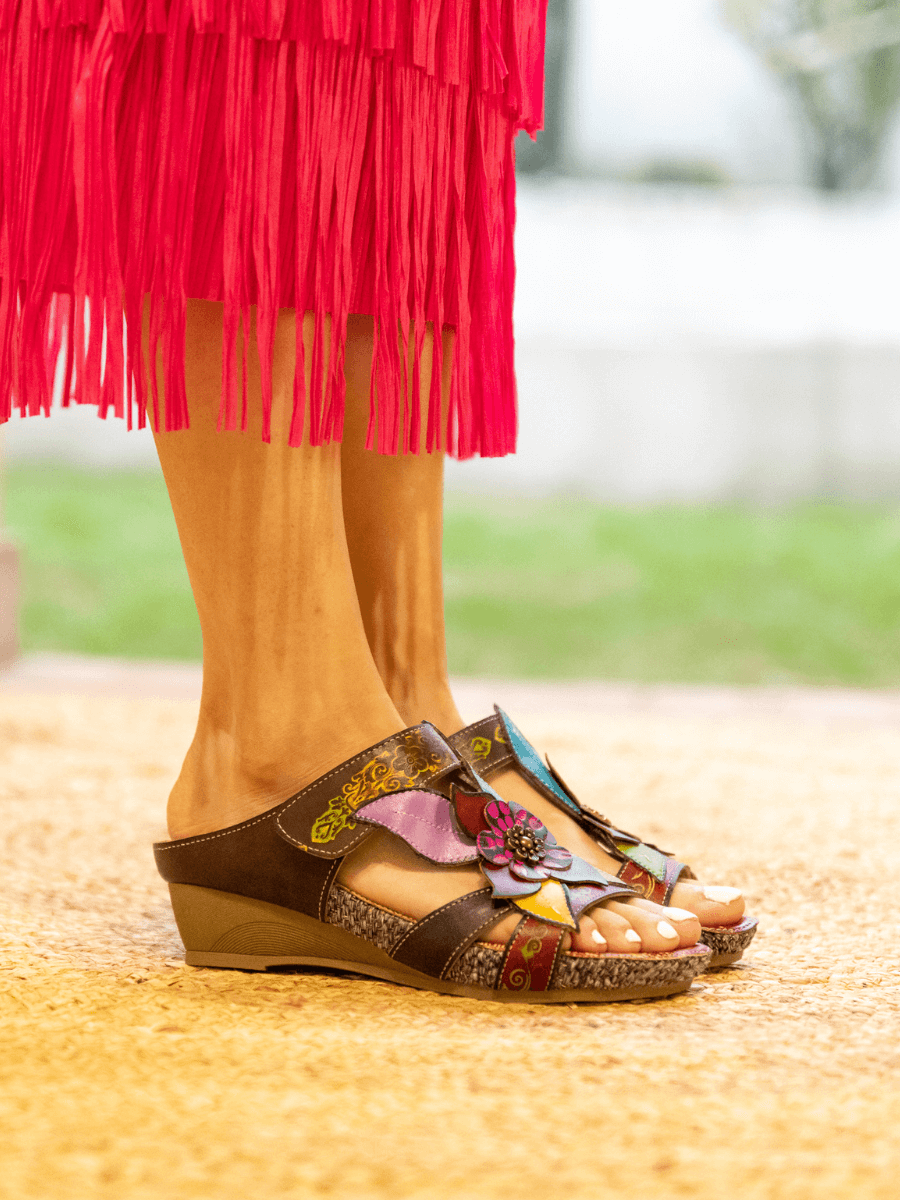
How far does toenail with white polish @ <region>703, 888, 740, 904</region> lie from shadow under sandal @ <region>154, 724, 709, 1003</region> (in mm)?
70

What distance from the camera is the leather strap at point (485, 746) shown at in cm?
73

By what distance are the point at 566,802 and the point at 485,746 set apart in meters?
0.06

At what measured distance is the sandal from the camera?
719 mm

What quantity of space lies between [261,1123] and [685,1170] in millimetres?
162

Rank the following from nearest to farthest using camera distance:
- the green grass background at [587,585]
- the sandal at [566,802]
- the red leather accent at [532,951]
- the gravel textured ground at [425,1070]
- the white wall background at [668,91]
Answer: the gravel textured ground at [425,1070] < the red leather accent at [532,951] < the sandal at [566,802] < the green grass background at [587,585] < the white wall background at [668,91]

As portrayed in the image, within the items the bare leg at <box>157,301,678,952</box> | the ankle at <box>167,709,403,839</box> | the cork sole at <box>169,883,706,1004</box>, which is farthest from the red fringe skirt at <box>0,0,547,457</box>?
the cork sole at <box>169,883,706,1004</box>

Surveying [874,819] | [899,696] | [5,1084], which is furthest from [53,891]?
[899,696]

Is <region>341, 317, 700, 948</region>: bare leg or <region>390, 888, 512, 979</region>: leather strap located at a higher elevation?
<region>341, 317, 700, 948</region>: bare leg

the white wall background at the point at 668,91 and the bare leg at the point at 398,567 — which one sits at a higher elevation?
the white wall background at the point at 668,91

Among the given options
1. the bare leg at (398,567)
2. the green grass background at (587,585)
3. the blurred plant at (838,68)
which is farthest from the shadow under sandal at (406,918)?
the blurred plant at (838,68)

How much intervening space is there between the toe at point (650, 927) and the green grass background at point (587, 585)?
2.93 m

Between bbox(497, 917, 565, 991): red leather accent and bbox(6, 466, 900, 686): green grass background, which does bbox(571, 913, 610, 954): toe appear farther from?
bbox(6, 466, 900, 686): green grass background

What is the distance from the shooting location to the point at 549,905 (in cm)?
62

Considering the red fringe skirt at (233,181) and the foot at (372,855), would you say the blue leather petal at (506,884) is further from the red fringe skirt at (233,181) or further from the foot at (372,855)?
the red fringe skirt at (233,181)
